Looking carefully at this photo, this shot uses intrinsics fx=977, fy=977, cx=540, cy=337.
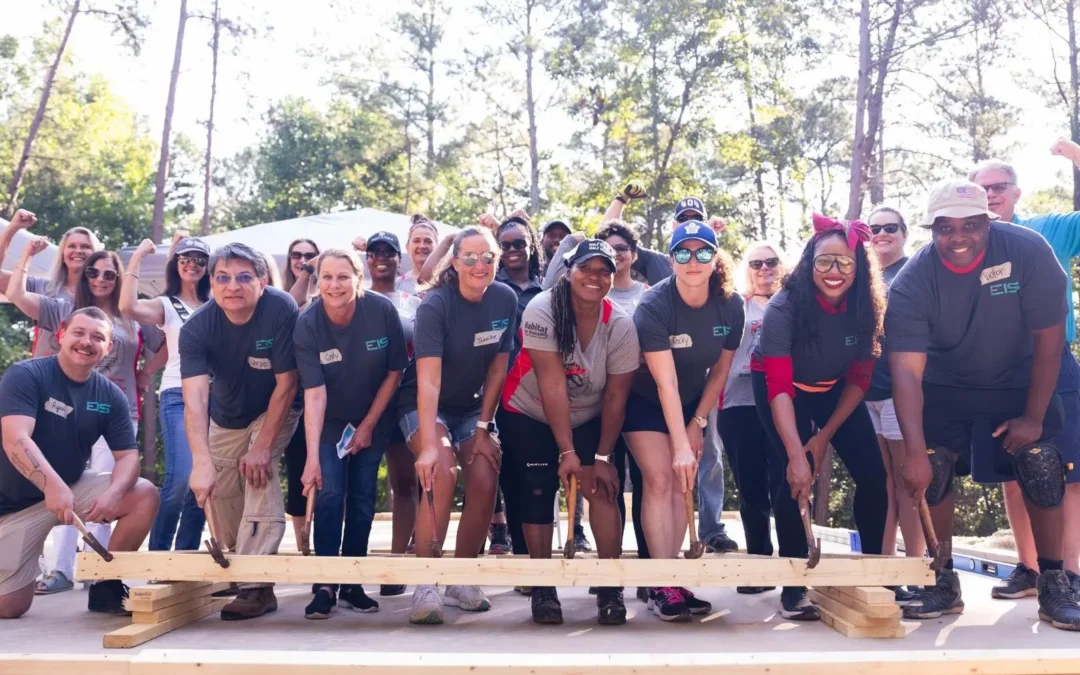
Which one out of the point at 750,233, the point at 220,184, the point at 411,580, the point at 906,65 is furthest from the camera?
the point at 220,184

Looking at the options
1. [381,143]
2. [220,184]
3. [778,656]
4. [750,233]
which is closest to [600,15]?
[750,233]

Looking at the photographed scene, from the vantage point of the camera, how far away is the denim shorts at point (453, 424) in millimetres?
4613

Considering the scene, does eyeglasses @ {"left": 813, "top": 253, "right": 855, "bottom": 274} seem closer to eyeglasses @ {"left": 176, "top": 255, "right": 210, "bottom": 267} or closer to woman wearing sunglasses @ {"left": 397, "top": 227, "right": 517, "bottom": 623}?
woman wearing sunglasses @ {"left": 397, "top": 227, "right": 517, "bottom": 623}

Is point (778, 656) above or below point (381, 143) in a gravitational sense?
below

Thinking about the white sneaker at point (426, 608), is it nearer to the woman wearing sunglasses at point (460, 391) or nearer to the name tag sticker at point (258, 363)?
the woman wearing sunglasses at point (460, 391)

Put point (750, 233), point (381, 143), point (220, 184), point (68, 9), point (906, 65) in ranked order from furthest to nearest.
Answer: point (220, 184), point (381, 143), point (750, 233), point (906, 65), point (68, 9)

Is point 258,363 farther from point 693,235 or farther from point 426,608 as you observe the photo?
point 693,235

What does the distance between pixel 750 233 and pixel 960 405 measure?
18876mm

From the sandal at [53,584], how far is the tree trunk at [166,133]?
11346 millimetres

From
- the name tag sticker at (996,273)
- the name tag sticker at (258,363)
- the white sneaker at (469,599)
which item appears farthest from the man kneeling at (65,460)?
the name tag sticker at (996,273)

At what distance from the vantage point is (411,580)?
392 centimetres

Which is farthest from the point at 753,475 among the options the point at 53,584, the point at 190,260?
the point at 53,584

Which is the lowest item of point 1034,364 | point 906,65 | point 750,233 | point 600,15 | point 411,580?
point 411,580

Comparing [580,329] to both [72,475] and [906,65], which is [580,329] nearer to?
[72,475]
